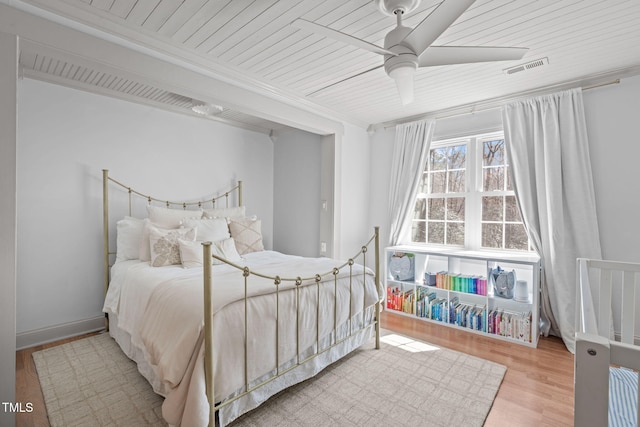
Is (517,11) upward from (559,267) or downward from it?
upward

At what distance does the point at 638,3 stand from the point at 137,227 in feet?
13.1

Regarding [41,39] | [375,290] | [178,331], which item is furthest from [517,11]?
[41,39]

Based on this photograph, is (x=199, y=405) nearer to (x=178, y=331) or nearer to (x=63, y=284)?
(x=178, y=331)

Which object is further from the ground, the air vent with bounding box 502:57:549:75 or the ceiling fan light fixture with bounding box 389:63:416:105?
the air vent with bounding box 502:57:549:75

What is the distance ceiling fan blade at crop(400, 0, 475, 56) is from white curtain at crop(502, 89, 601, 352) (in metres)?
1.98

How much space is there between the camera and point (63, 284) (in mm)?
2859

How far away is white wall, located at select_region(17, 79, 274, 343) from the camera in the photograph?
2.66m

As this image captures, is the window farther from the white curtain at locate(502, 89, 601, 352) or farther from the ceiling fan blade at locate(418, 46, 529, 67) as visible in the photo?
the ceiling fan blade at locate(418, 46, 529, 67)

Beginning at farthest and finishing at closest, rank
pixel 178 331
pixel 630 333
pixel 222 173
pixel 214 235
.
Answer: pixel 222 173 < pixel 214 235 < pixel 630 333 < pixel 178 331

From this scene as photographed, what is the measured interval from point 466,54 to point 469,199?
2135 mm

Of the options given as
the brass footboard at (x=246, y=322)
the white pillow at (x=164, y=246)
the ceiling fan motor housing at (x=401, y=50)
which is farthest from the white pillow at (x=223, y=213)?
the ceiling fan motor housing at (x=401, y=50)

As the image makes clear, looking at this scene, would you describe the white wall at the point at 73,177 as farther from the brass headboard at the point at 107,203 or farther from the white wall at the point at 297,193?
the white wall at the point at 297,193

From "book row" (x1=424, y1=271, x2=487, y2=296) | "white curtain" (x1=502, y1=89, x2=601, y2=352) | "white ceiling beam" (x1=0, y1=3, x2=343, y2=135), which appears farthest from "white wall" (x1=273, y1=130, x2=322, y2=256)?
"white curtain" (x1=502, y1=89, x2=601, y2=352)

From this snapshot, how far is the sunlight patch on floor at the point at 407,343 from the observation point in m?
2.71
